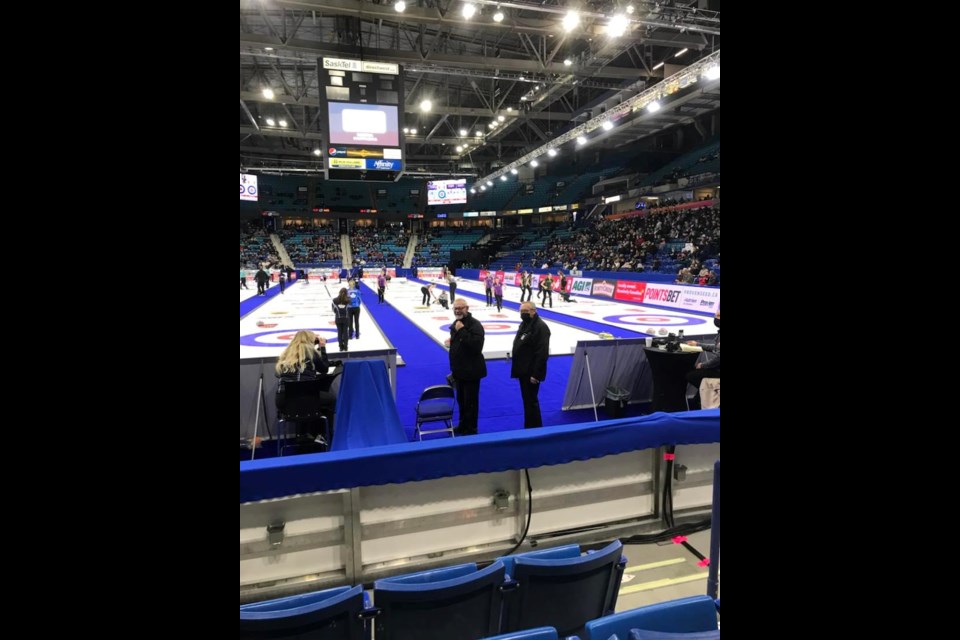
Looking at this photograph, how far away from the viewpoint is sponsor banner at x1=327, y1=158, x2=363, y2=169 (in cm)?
949

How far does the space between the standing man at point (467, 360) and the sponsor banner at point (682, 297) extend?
11336 millimetres

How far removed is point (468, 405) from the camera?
19.3 ft

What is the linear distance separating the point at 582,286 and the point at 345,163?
1524cm

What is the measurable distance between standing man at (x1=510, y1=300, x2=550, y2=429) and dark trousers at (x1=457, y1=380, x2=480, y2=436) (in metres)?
0.51

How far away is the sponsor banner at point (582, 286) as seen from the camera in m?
22.2

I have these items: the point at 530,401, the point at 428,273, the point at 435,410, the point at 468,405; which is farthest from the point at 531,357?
the point at 428,273

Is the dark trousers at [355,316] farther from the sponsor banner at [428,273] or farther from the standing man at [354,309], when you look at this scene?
the sponsor banner at [428,273]

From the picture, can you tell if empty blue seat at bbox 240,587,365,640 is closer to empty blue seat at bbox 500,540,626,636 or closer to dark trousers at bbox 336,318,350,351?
empty blue seat at bbox 500,540,626,636

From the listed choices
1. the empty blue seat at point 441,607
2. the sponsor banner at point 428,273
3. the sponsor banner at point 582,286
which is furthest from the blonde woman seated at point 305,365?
the sponsor banner at point 428,273

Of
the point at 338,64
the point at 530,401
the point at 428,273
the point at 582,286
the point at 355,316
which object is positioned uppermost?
the point at 338,64

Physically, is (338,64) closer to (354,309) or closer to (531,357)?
(354,309)
